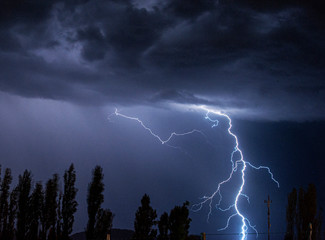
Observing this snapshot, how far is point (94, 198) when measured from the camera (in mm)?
32219

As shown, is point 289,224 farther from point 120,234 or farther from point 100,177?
point 120,234

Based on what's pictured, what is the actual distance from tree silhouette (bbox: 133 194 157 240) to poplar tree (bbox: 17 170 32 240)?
954 cm

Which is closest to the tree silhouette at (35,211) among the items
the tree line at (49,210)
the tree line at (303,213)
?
the tree line at (49,210)

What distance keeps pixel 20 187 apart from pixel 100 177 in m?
6.94

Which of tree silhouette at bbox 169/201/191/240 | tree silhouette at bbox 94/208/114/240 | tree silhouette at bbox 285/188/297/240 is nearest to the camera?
tree silhouette at bbox 169/201/191/240

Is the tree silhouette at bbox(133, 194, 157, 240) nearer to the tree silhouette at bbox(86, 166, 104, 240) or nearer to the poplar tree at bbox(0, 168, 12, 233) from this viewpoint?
the tree silhouette at bbox(86, 166, 104, 240)

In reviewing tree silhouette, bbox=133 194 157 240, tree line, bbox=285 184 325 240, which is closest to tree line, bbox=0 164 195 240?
tree silhouette, bbox=133 194 157 240

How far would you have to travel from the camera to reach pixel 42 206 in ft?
110

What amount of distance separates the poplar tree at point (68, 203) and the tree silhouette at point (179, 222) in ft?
29.6

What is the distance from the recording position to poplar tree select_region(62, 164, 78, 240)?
31906 mm

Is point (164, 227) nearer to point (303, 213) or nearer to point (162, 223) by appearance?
point (162, 223)

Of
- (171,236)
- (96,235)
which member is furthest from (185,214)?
(96,235)

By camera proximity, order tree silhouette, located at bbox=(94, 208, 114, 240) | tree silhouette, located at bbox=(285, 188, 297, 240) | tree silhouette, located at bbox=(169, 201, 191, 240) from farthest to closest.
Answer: tree silhouette, located at bbox=(285, 188, 297, 240) < tree silhouette, located at bbox=(94, 208, 114, 240) < tree silhouette, located at bbox=(169, 201, 191, 240)

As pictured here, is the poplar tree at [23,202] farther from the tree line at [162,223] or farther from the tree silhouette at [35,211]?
the tree line at [162,223]
